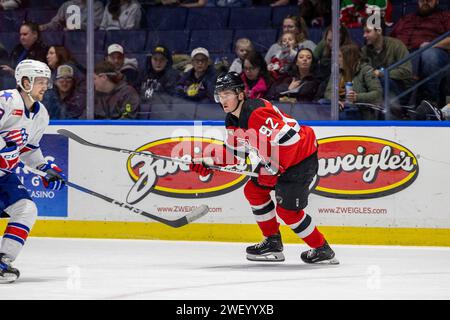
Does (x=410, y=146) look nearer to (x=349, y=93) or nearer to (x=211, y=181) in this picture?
(x=349, y=93)

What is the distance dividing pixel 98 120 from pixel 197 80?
0.73 metres

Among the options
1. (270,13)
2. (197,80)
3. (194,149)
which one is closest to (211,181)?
(194,149)

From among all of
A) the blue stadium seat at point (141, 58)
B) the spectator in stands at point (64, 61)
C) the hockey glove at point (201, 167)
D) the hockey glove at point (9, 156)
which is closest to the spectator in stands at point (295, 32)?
the blue stadium seat at point (141, 58)

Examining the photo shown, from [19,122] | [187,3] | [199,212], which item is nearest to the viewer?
[19,122]

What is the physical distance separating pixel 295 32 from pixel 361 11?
0.46 meters

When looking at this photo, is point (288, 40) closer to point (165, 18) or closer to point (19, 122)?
point (165, 18)

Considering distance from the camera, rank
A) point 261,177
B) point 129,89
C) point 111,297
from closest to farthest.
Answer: point 111,297, point 261,177, point 129,89

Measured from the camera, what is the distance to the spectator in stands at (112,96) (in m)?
7.64

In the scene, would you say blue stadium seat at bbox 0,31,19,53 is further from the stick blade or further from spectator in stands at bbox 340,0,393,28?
spectator in stands at bbox 340,0,393,28

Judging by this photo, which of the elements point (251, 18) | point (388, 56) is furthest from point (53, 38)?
point (388, 56)

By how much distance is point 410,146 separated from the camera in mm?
7160

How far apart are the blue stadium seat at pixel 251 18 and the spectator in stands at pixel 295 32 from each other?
136 millimetres

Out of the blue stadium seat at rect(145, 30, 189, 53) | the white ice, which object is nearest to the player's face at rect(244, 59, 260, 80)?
the blue stadium seat at rect(145, 30, 189, 53)

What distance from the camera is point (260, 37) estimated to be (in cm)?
749
